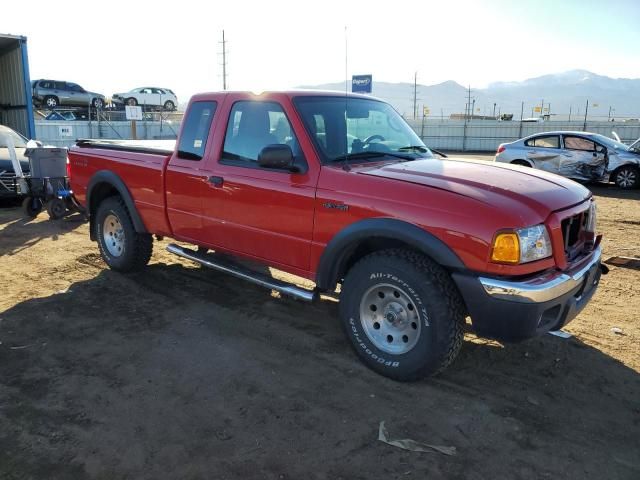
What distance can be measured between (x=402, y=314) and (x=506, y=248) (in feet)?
2.95

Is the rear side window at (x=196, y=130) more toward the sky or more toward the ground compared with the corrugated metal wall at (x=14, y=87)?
more toward the ground

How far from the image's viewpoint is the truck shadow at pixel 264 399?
9.61ft

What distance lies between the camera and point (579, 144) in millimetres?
14102

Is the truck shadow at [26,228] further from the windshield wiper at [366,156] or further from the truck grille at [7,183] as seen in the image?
the windshield wiper at [366,156]

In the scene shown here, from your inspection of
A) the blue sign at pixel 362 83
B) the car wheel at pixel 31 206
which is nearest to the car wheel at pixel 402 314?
the car wheel at pixel 31 206

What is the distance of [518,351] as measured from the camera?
13.9 ft

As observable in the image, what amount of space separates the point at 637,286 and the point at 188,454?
519 centimetres

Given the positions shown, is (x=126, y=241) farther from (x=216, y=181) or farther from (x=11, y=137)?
(x=11, y=137)

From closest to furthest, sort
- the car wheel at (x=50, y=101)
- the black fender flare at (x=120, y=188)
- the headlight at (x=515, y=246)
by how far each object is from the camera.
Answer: the headlight at (x=515, y=246)
the black fender flare at (x=120, y=188)
the car wheel at (x=50, y=101)

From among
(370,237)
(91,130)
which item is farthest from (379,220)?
(91,130)

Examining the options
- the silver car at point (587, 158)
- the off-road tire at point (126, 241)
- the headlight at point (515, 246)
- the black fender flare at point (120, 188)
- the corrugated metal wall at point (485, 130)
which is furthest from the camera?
the corrugated metal wall at point (485, 130)

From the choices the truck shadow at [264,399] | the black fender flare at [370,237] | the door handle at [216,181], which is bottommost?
the truck shadow at [264,399]

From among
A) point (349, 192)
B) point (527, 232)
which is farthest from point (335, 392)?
point (527, 232)

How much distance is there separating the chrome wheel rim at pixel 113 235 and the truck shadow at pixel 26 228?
5.73 feet
